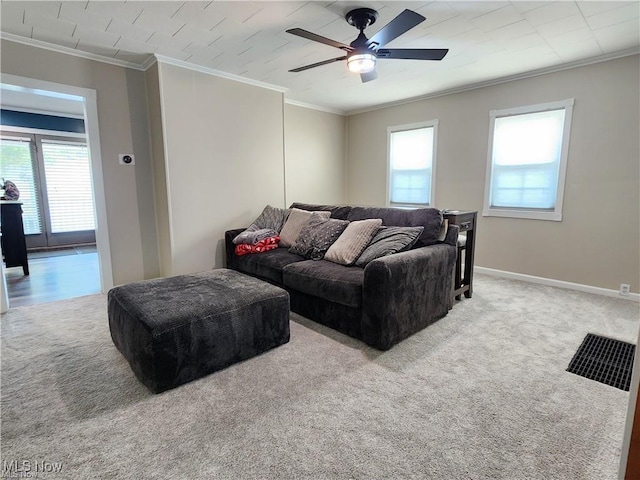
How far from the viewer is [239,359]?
7.02ft

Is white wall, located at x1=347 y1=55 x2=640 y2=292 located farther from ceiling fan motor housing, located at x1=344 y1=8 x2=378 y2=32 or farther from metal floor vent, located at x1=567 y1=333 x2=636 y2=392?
ceiling fan motor housing, located at x1=344 y1=8 x2=378 y2=32

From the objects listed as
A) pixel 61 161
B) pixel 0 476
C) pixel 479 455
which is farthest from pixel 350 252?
pixel 61 161

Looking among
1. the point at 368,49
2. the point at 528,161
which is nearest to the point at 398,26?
the point at 368,49

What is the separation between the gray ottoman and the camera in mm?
1803

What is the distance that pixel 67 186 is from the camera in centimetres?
637

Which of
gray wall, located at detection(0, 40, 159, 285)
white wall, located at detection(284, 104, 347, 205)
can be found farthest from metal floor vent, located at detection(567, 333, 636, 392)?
gray wall, located at detection(0, 40, 159, 285)

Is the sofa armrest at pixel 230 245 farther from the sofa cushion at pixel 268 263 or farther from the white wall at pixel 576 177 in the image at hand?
the white wall at pixel 576 177

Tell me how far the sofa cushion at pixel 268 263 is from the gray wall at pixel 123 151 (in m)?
1.20

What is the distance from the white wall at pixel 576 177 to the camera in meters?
3.23

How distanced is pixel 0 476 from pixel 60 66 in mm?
3459

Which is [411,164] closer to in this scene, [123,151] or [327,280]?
[327,280]

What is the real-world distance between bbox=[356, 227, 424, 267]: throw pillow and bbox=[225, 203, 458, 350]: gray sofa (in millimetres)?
89

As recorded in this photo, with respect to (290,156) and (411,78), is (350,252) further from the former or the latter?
(290,156)

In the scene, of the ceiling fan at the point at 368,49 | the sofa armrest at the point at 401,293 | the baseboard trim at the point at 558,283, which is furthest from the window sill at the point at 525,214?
the ceiling fan at the point at 368,49
